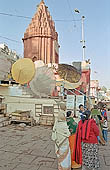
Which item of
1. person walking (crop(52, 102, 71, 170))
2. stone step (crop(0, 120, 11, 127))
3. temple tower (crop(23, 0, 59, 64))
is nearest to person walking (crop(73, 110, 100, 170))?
person walking (crop(52, 102, 71, 170))

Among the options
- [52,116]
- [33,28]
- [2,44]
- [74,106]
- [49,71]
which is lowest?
[52,116]

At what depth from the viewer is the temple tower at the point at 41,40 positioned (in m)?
20.5

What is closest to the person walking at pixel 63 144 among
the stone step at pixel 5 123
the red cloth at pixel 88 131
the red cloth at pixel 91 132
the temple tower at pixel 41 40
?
the red cloth at pixel 88 131

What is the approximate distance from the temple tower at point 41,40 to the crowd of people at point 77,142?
55.6 ft

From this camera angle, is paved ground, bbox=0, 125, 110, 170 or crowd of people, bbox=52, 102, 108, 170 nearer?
crowd of people, bbox=52, 102, 108, 170

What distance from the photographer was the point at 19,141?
6.13 meters

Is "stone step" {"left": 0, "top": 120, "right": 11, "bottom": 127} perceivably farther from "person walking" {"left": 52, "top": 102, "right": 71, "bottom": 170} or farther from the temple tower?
the temple tower

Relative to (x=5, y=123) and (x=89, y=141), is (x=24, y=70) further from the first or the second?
(x=89, y=141)

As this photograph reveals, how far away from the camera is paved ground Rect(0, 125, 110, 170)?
4.06 m

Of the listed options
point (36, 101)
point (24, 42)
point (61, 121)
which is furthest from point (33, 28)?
point (61, 121)

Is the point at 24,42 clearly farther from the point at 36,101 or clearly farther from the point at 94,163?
the point at 94,163

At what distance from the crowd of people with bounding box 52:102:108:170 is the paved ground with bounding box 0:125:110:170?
58 centimetres

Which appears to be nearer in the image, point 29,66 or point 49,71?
point 29,66

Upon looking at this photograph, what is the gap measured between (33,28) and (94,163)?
1974 cm
